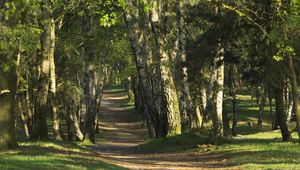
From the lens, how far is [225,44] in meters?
31.2

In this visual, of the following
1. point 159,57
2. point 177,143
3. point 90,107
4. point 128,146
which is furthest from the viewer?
point 128,146

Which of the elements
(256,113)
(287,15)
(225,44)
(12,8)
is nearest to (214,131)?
(225,44)

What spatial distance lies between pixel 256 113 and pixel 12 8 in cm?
6501

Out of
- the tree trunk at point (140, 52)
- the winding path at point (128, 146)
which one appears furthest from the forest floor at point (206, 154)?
the tree trunk at point (140, 52)

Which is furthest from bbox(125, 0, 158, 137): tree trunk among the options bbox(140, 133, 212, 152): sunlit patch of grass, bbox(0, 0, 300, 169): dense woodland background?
bbox(140, 133, 212, 152): sunlit patch of grass

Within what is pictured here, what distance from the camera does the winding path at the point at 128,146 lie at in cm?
2358

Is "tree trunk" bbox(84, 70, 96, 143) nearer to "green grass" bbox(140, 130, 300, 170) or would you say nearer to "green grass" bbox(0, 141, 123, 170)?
"green grass" bbox(140, 130, 300, 170)

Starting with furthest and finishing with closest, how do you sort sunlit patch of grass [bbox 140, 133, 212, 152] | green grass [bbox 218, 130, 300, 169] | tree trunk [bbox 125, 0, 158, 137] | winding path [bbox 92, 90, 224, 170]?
tree trunk [bbox 125, 0, 158, 137] → sunlit patch of grass [bbox 140, 133, 212, 152] → winding path [bbox 92, 90, 224, 170] → green grass [bbox 218, 130, 300, 169]

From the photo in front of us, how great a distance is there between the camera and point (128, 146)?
144ft

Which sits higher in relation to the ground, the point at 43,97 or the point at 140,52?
the point at 140,52

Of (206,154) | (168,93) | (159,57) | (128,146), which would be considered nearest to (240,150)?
(206,154)

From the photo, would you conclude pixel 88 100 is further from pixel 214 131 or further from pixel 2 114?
pixel 2 114

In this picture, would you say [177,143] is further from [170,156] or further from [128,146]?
[128,146]

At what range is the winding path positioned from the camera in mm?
23577
